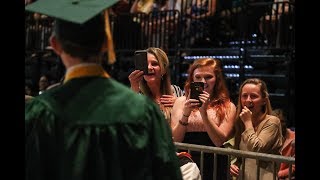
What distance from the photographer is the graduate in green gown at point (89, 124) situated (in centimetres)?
187

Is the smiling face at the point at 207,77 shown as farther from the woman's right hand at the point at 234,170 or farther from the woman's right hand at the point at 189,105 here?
the woman's right hand at the point at 234,170

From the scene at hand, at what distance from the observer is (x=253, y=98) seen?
13.1ft

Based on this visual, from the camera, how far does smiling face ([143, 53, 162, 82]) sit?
394cm

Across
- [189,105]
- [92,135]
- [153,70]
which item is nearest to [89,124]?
[92,135]

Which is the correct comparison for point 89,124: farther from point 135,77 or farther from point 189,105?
point 135,77

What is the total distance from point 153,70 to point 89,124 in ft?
6.98

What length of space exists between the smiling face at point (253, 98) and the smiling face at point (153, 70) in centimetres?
62

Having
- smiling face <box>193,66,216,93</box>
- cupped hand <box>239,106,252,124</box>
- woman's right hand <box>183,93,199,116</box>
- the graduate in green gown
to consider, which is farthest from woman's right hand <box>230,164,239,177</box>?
the graduate in green gown

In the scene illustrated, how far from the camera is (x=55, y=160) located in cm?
189

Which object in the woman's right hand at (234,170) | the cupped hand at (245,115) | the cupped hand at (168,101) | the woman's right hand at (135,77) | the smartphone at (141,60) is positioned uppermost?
the smartphone at (141,60)

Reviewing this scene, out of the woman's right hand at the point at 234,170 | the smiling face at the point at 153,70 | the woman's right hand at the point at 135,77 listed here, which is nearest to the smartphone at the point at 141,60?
the woman's right hand at the point at 135,77

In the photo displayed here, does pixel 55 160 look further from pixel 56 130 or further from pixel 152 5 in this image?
pixel 152 5

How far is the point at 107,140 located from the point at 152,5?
6861mm

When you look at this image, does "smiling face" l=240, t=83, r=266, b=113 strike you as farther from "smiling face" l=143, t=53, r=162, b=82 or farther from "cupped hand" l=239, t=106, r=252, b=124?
"smiling face" l=143, t=53, r=162, b=82
